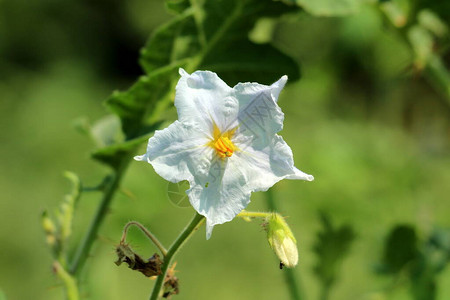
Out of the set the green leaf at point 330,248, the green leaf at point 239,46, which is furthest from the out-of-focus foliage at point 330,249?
the green leaf at point 239,46

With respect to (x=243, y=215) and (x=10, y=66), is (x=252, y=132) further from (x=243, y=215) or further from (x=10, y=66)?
(x=10, y=66)

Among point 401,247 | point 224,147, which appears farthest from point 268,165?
point 401,247

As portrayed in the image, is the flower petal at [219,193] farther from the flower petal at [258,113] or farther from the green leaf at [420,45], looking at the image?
the green leaf at [420,45]

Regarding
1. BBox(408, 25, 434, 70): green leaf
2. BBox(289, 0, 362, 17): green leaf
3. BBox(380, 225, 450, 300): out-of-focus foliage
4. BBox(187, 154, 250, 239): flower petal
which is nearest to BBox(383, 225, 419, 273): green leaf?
BBox(380, 225, 450, 300): out-of-focus foliage

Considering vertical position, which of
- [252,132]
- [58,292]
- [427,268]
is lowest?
[58,292]

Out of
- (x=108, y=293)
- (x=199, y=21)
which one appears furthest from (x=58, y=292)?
(x=199, y=21)

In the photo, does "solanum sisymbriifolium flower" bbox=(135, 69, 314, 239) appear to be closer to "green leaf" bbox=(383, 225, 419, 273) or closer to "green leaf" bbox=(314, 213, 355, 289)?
"green leaf" bbox=(314, 213, 355, 289)
